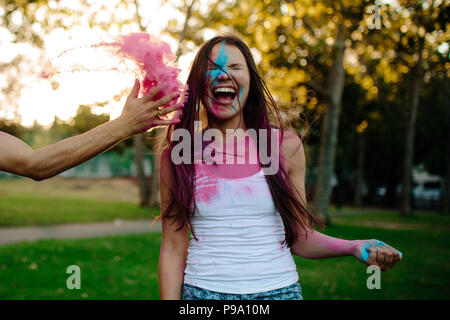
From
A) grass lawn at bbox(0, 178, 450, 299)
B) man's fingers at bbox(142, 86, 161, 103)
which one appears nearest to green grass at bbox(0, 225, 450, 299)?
grass lawn at bbox(0, 178, 450, 299)

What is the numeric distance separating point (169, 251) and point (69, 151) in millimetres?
720

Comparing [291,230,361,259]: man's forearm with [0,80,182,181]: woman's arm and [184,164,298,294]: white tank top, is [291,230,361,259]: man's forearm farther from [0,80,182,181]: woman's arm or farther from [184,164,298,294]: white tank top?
[0,80,182,181]: woman's arm

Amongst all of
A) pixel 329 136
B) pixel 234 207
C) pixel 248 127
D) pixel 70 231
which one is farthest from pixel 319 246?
pixel 329 136

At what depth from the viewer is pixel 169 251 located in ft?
6.43

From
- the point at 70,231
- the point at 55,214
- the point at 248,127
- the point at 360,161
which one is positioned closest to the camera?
the point at 248,127

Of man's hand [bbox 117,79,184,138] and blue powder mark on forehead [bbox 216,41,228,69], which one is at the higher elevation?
blue powder mark on forehead [bbox 216,41,228,69]

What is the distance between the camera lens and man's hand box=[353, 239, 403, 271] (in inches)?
64.6

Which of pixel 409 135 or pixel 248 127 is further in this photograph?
pixel 409 135

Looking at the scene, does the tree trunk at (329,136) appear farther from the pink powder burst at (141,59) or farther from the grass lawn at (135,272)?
the pink powder burst at (141,59)

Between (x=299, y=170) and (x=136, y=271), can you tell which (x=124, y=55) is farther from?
(x=136, y=271)

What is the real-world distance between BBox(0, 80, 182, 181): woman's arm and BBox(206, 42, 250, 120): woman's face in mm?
531

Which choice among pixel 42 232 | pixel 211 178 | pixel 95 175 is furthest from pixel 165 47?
pixel 95 175

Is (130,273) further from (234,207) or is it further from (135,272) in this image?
(234,207)

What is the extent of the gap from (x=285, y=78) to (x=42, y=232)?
854 centimetres
